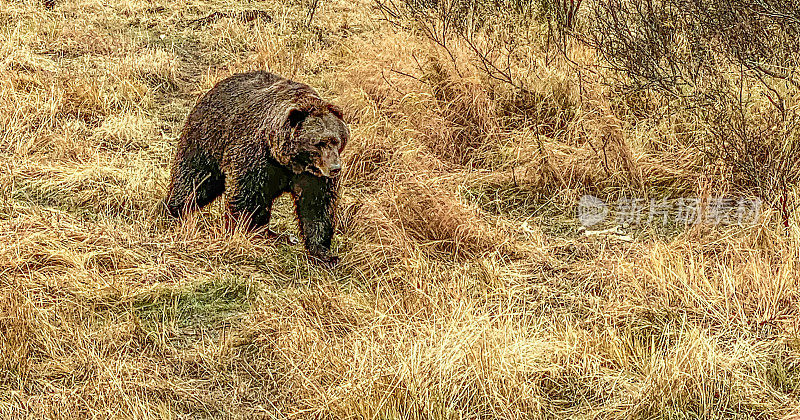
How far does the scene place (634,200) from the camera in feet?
17.9

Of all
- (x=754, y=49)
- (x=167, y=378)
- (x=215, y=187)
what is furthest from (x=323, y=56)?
(x=167, y=378)

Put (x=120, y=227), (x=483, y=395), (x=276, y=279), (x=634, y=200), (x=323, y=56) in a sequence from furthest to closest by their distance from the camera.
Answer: (x=323, y=56), (x=634, y=200), (x=120, y=227), (x=276, y=279), (x=483, y=395)

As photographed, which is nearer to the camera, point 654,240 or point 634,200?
point 654,240

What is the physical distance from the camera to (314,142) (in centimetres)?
441

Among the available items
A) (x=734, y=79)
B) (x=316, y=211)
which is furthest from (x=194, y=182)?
(x=734, y=79)

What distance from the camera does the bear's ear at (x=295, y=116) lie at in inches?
173

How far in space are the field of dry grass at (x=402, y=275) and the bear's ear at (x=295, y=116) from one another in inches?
28.7

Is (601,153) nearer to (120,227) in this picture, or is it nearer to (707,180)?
(707,180)

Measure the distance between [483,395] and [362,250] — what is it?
1481 millimetres

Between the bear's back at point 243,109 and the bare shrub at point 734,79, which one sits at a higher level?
the bare shrub at point 734,79

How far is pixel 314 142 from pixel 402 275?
0.77 meters

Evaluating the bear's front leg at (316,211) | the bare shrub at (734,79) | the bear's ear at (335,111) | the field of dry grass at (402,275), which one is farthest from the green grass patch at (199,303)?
the bare shrub at (734,79)

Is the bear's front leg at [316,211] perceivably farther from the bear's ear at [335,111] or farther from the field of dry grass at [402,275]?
the bear's ear at [335,111]

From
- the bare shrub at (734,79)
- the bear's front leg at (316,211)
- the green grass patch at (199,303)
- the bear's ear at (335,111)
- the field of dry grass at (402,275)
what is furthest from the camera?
the bare shrub at (734,79)
